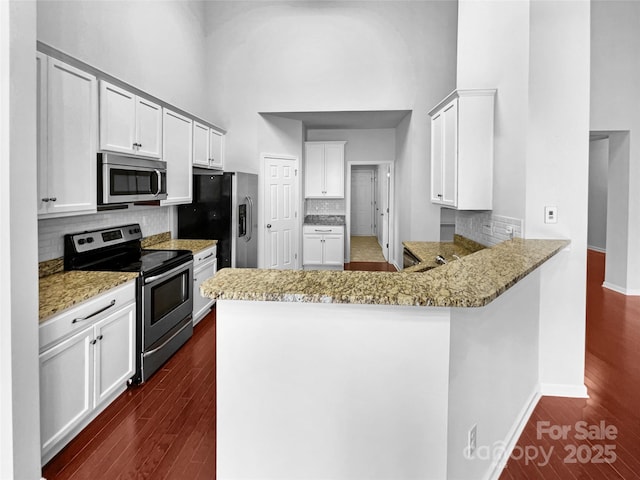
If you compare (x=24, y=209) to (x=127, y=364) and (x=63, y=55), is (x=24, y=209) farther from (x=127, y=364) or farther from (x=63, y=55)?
(x=127, y=364)

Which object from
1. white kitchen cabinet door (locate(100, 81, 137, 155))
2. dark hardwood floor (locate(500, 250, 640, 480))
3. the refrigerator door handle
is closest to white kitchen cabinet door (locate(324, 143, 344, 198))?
the refrigerator door handle

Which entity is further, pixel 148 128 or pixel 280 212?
pixel 280 212

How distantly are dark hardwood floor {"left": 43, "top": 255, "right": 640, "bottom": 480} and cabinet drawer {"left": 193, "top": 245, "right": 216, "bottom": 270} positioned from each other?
3.07 ft

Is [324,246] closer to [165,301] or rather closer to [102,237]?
[165,301]

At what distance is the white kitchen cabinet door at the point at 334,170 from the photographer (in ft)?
25.3

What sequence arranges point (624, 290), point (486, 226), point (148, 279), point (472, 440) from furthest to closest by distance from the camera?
point (624, 290)
point (486, 226)
point (148, 279)
point (472, 440)

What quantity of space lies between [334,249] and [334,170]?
151cm

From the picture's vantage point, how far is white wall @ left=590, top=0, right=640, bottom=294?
5312 millimetres

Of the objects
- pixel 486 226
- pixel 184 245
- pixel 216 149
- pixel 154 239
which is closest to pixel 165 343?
pixel 184 245

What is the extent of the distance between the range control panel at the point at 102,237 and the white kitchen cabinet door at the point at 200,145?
45.3 inches

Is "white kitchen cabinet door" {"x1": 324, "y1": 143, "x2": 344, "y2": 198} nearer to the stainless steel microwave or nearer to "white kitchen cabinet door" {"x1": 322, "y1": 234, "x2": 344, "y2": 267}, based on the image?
"white kitchen cabinet door" {"x1": 322, "y1": 234, "x2": 344, "y2": 267}

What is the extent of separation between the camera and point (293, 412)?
158cm

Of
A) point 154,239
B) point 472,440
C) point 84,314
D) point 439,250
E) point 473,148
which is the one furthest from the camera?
point 154,239

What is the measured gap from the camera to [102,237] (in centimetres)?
336
